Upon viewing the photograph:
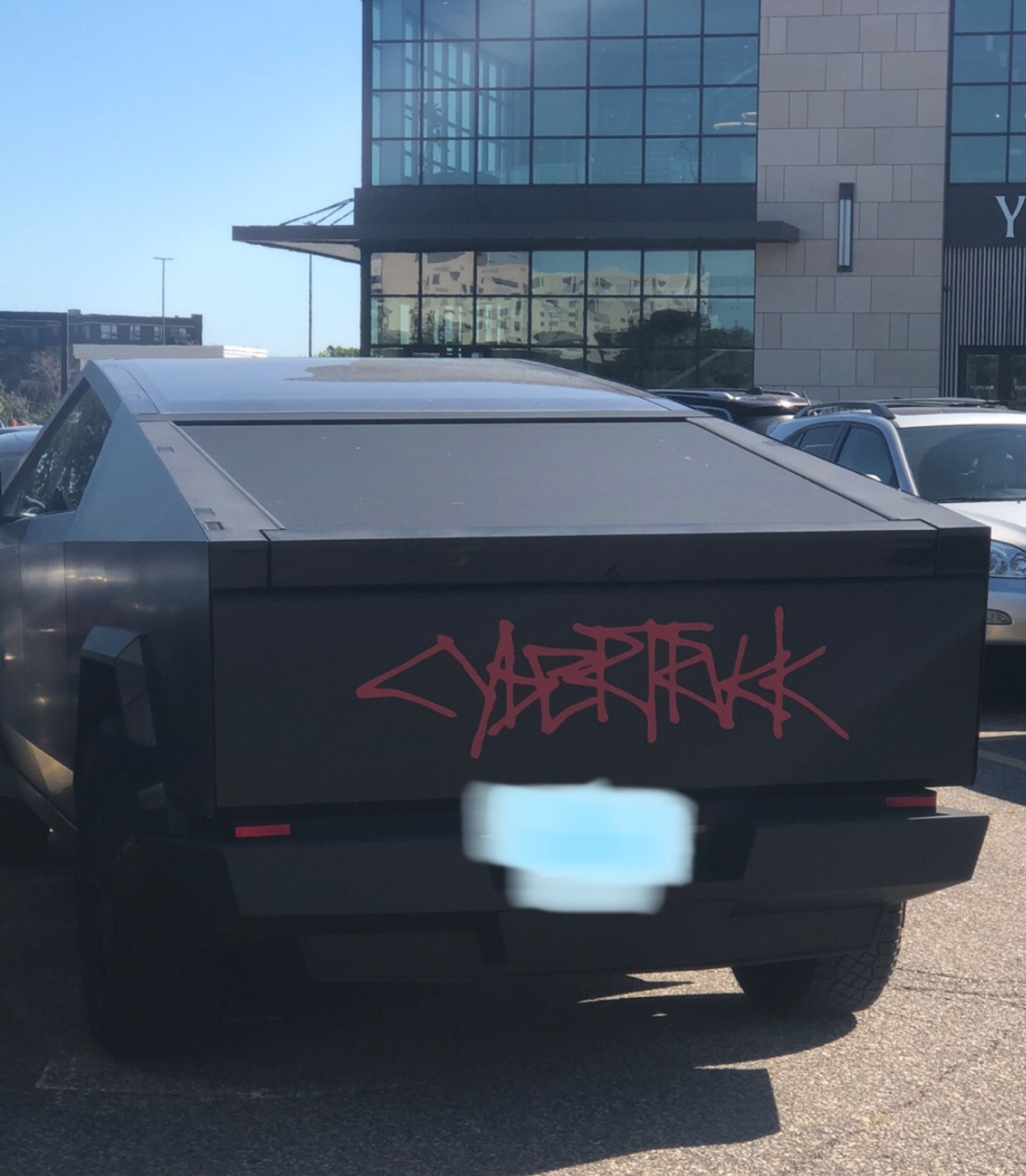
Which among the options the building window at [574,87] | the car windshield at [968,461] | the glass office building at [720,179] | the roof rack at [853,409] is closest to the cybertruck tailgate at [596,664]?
the car windshield at [968,461]

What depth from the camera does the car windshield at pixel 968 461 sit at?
10273 millimetres

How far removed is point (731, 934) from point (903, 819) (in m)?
0.46

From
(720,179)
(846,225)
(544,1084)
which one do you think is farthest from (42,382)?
(544,1084)

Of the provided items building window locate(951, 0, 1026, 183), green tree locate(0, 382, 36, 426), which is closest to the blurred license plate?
building window locate(951, 0, 1026, 183)

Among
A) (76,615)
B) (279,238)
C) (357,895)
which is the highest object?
(279,238)

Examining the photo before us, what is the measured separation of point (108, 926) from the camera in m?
3.84

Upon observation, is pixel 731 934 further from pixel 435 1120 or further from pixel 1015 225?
pixel 1015 225

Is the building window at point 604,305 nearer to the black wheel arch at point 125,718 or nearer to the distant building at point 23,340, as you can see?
the black wheel arch at point 125,718

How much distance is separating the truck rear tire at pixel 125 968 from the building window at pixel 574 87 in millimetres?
35631

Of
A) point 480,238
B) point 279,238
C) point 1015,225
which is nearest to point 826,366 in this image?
point 1015,225

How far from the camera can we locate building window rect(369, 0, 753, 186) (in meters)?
37.9

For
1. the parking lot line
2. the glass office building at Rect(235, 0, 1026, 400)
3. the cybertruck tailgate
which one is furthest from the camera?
the glass office building at Rect(235, 0, 1026, 400)

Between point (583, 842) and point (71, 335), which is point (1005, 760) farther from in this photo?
point (71, 335)

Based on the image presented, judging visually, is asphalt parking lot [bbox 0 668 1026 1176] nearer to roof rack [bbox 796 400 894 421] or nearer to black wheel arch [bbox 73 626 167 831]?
black wheel arch [bbox 73 626 167 831]
